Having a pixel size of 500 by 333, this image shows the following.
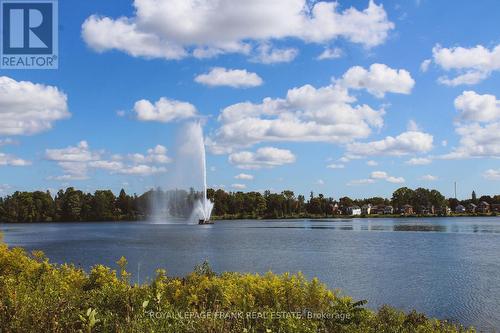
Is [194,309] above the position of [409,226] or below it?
above

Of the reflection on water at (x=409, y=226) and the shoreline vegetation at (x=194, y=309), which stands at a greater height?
the shoreline vegetation at (x=194, y=309)

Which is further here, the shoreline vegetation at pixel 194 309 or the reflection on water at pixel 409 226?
the reflection on water at pixel 409 226

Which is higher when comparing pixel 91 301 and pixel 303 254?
pixel 91 301

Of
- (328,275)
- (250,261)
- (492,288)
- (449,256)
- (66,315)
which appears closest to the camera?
(66,315)

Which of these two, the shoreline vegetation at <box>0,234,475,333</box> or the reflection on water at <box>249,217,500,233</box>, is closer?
the shoreline vegetation at <box>0,234,475,333</box>

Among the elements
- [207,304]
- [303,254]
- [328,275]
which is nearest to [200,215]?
[303,254]

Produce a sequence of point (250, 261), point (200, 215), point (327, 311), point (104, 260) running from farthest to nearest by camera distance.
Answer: point (200, 215) < point (104, 260) < point (250, 261) < point (327, 311)

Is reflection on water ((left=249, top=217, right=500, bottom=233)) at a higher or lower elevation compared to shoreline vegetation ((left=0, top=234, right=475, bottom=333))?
lower

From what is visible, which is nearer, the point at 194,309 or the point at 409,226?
the point at 194,309

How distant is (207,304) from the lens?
9.77 meters

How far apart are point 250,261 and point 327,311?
117ft

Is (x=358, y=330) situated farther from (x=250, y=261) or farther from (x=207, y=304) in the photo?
(x=250, y=261)

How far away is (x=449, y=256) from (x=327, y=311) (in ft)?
154

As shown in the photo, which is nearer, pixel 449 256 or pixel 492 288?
pixel 492 288
